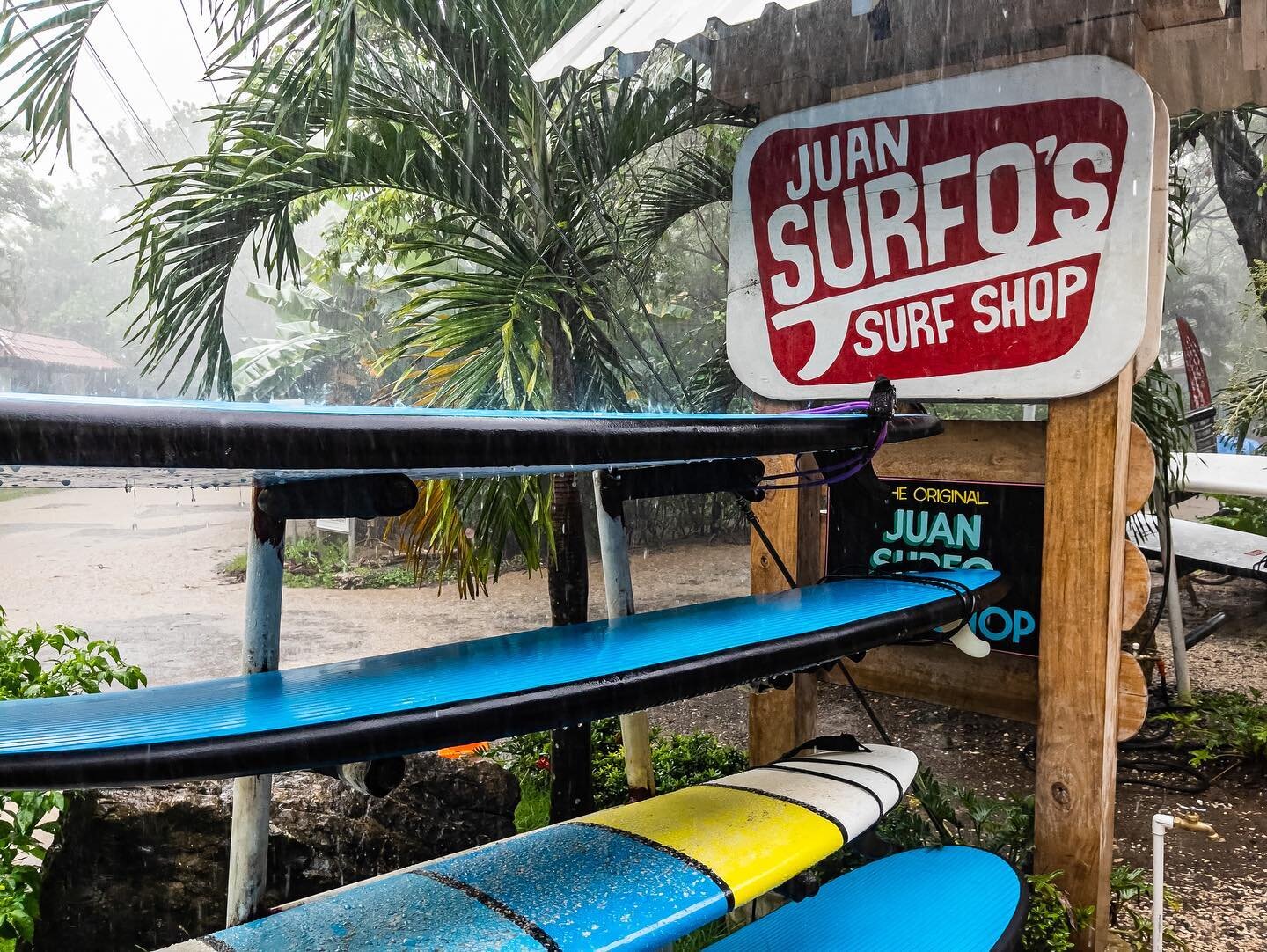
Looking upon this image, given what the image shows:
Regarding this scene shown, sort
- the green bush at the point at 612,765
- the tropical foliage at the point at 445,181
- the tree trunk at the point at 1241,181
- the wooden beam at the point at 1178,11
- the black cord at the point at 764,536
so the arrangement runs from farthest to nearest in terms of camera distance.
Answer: the tree trunk at the point at 1241,181
the green bush at the point at 612,765
the tropical foliage at the point at 445,181
the black cord at the point at 764,536
the wooden beam at the point at 1178,11

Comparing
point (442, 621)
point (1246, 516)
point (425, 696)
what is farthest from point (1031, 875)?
point (442, 621)

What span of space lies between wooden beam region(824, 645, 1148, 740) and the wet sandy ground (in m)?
0.99

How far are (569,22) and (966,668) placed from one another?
3024mm

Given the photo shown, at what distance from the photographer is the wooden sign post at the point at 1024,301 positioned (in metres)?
2.35

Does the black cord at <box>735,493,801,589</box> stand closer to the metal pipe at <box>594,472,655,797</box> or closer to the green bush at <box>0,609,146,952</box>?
the metal pipe at <box>594,472,655,797</box>

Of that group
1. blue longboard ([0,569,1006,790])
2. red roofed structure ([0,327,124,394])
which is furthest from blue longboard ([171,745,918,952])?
red roofed structure ([0,327,124,394])

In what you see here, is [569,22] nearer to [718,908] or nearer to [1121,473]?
[1121,473]

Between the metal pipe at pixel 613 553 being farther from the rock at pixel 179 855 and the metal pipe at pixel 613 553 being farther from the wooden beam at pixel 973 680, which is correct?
the rock at pixel 179 855

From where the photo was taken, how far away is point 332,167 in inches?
140

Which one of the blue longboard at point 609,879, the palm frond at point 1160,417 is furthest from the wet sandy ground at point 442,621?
the blue longboard at point 609,879

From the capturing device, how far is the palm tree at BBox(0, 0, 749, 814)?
3285 mm

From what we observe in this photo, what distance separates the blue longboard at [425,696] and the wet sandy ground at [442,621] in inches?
86.0

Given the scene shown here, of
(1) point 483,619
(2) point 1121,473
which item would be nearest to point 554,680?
(2) point 1121,473

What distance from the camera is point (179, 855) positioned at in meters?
2.97
